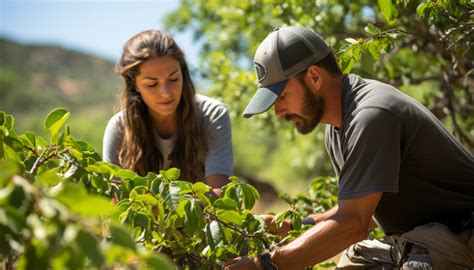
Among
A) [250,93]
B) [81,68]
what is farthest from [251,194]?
[81,68]

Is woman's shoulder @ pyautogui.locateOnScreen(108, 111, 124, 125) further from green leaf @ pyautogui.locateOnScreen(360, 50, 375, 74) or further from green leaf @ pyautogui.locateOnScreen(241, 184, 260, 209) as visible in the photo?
green leaf @ pyautogui.locateOnScreen(360, 50, 375, 74)

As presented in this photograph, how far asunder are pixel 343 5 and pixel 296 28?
2824mm

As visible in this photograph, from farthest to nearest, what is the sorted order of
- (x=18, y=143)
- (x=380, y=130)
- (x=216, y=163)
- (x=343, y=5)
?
1. (x=343, y=5)
2. (x=216, y=163)
3. (x=380, y=130)
4. (x=18, y=143)

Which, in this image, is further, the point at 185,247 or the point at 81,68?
the point at 81,68

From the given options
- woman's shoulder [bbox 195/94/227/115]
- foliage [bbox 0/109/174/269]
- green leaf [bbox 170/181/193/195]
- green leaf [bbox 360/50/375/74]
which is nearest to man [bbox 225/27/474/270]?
green leaf [bbox 360/50/375/74]

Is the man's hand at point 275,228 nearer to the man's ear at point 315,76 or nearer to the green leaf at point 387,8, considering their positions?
the man's ear at point 315,76

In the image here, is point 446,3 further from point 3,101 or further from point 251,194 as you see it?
point 3,101

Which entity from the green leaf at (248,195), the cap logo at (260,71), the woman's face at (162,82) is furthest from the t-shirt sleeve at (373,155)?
the woman's face at (162,82)

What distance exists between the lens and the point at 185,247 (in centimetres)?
343

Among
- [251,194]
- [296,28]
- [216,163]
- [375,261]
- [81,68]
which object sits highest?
[296,28]

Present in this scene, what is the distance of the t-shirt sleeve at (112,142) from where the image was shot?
4.22 meters

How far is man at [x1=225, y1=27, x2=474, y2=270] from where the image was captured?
9.49 ft

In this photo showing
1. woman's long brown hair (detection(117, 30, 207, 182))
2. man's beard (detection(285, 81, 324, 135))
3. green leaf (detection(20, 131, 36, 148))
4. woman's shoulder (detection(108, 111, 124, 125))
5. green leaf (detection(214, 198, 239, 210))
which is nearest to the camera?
green leaf (detection(20, 131, 36, 148))

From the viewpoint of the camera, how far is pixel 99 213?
157 centimetres
